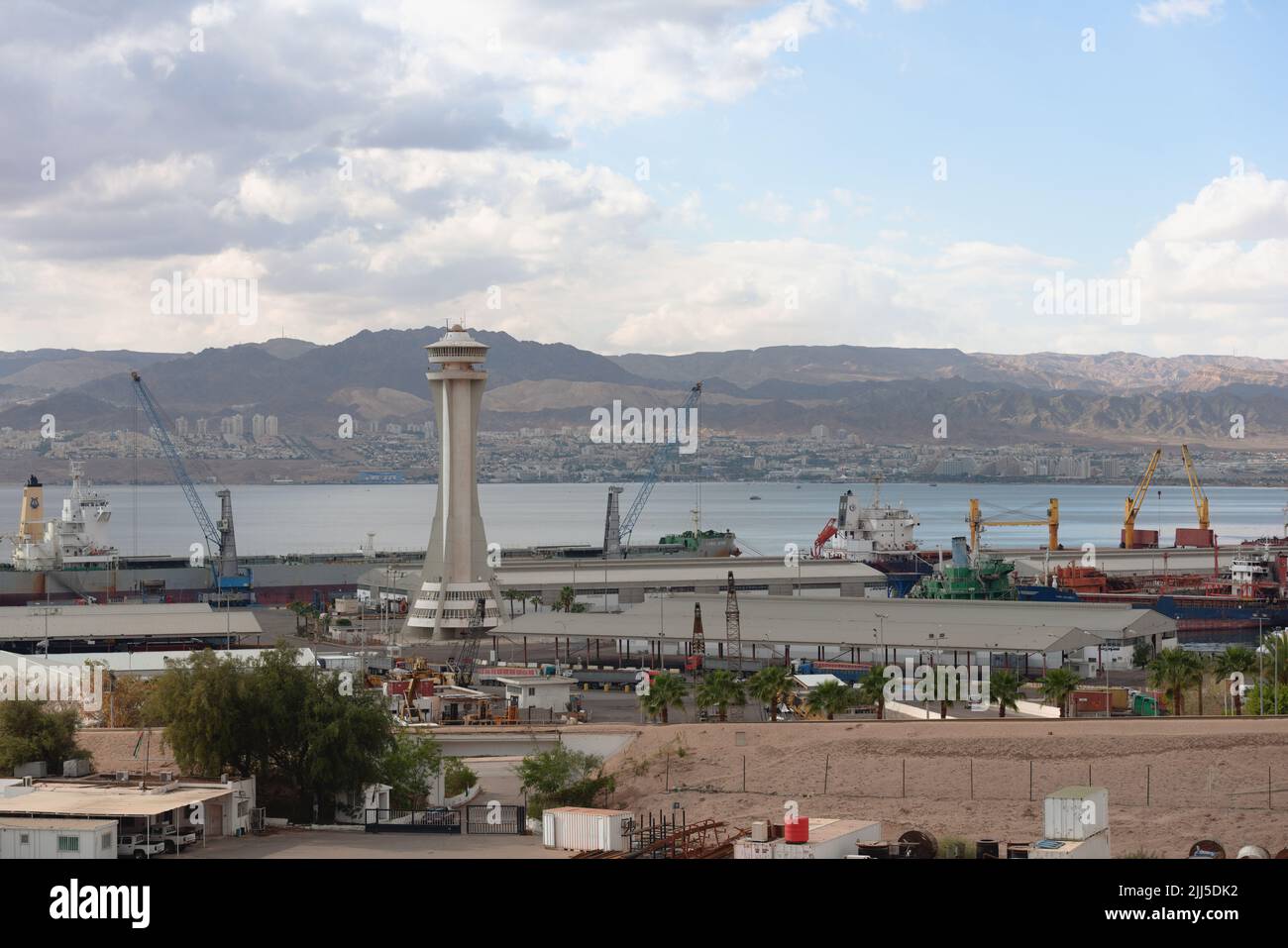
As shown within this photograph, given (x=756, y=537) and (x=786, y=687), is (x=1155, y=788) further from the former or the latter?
(x=756, y=537)

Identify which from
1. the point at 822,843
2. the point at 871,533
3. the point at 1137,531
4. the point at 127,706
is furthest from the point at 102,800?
the point at 1137,531

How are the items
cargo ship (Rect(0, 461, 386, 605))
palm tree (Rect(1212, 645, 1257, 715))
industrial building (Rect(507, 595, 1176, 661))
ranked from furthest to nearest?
cargo ship (Rect(0, 461, 386, 605)) < industrial building (Rect(507, 595, 1176, 661)) < palm tree (Rect(1212, 645, 1257, 715))

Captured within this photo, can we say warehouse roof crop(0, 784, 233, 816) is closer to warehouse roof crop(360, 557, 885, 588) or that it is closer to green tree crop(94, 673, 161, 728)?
green tree crop(94, 673, 161, 728)

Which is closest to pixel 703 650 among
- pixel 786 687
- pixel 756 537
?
pixel 786 687

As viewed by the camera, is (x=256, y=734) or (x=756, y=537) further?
(x=756, y=537)

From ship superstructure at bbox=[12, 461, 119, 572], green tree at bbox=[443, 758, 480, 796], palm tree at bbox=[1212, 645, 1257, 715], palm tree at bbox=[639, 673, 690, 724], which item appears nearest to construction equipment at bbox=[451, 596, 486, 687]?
palm tree at bbox=[639, 673, 690, 724]

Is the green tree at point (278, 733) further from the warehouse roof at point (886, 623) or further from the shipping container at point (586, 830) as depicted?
the warehouse roof at point (886, 623)

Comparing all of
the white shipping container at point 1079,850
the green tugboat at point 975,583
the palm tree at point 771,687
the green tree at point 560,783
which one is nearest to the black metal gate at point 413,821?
the green tree at point 560,783
